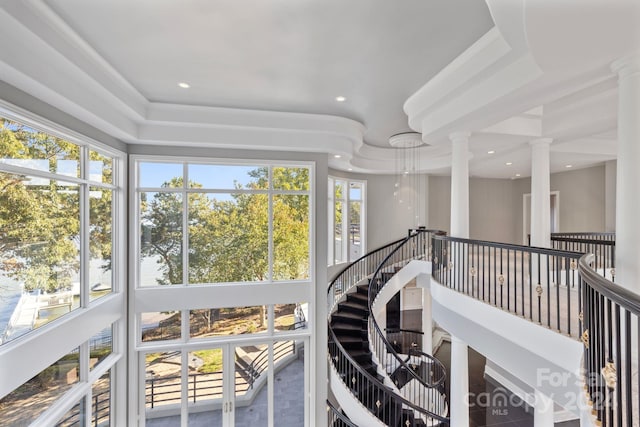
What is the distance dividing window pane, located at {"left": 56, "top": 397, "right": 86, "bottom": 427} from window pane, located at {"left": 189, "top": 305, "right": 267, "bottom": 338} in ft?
5.78

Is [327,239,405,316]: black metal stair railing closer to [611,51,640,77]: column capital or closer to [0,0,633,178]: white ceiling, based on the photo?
[0,0,633,178]: white ceiling

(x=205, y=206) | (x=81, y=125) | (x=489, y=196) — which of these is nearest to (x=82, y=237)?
(x=81, y=125)

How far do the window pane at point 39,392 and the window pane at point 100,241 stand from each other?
0.93 meters

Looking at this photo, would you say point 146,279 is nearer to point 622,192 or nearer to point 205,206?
point 205,206

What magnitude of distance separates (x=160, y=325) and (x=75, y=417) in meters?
1.63

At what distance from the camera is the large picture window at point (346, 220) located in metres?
8.71

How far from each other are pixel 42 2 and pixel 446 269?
569 centimetres

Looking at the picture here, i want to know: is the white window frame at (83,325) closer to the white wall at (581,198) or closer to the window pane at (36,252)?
the window pane at (36,252)

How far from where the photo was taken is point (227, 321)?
19.2 ft

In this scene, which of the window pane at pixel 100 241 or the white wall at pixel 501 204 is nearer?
the window pane at pixel 100 241

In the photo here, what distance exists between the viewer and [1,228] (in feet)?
10.6

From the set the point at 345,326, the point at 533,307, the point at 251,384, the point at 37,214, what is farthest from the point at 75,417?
the point at 533,307

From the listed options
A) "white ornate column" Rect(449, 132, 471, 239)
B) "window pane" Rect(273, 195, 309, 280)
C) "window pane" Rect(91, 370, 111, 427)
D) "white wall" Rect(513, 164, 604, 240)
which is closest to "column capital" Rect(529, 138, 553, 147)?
"white ornate column" Rect(449, 132, 471, 239)

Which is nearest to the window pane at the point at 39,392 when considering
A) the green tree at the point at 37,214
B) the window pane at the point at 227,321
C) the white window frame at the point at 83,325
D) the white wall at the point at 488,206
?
the white window frame at the point at 83,325
